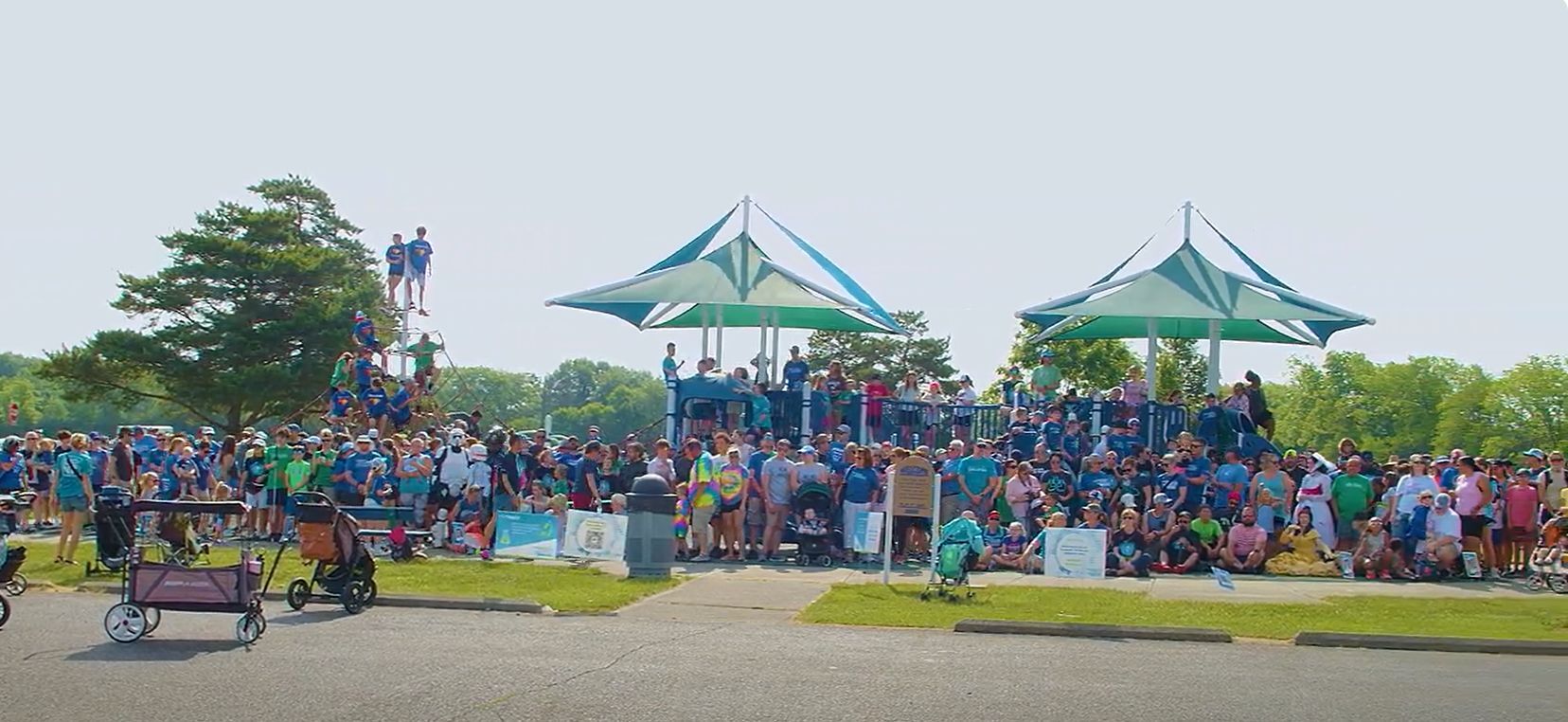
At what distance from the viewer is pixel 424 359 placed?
27609 mm

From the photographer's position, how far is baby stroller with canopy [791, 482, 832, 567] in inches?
766

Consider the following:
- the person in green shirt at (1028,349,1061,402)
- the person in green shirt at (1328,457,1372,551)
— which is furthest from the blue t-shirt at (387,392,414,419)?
the person in green shirt at (1328,457,1372,551)

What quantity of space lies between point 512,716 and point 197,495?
15.7m

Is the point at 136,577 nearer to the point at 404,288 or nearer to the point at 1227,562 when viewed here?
the point at 1227,562

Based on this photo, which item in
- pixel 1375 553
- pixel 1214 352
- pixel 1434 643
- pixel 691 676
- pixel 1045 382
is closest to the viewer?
pixel 691 676

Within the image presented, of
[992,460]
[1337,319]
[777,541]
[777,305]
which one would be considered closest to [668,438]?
[777,305]

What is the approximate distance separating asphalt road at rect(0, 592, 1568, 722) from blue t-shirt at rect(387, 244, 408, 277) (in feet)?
48.2

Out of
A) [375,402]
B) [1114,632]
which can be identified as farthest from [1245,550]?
[375,402]

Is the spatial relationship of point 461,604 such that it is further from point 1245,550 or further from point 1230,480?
point 1230,480

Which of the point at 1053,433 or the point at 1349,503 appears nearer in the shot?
the point at 1349,503

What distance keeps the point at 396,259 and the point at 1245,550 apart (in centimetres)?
1608

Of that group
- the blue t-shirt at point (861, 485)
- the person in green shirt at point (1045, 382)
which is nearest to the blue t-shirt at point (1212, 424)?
the person in green shirt at point (1045, 382)

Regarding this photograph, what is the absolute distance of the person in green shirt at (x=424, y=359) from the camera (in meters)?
27.5

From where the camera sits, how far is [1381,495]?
781 inches
